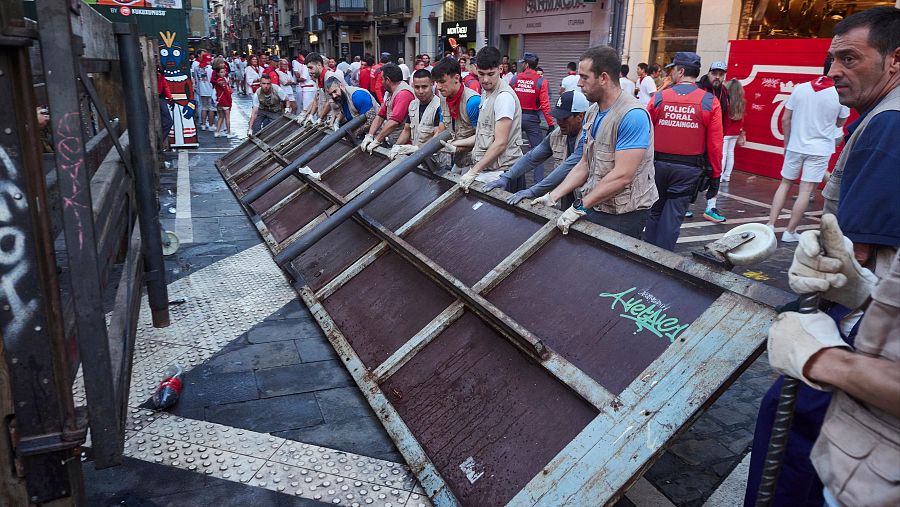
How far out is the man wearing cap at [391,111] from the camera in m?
7.01

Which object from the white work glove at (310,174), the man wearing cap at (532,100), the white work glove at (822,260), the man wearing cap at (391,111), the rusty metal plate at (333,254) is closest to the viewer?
the white work glove at (822,260)

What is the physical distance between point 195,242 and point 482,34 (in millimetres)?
22101

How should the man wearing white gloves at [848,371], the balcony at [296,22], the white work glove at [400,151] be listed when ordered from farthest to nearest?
the balcony at [296,22]
the white work glove at [400,151]
the man wearing white gloves at [848,371]

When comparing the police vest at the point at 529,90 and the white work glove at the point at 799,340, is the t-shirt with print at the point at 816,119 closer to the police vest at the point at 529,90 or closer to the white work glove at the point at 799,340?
the police vest at the point at 529,90

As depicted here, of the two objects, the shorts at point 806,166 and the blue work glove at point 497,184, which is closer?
the blue work glove at point 497,184

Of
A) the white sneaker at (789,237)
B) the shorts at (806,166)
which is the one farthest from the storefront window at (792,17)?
the white sneaker at (789,237)

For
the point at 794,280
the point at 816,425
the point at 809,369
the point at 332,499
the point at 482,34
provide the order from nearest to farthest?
the point at 809,369 < the point at 794,280 < the point at 816,425 < the point at 332,499 < the point at 482,34

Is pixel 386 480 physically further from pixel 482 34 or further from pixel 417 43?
pixel 417 43

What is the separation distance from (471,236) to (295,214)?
3256 millimetres

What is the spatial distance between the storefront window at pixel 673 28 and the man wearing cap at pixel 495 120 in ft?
40.5

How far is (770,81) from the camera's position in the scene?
35.8 feet

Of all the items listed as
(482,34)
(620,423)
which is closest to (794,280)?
(620,423)

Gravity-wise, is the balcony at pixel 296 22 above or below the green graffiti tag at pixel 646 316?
above

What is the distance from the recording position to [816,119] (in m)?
7.15
